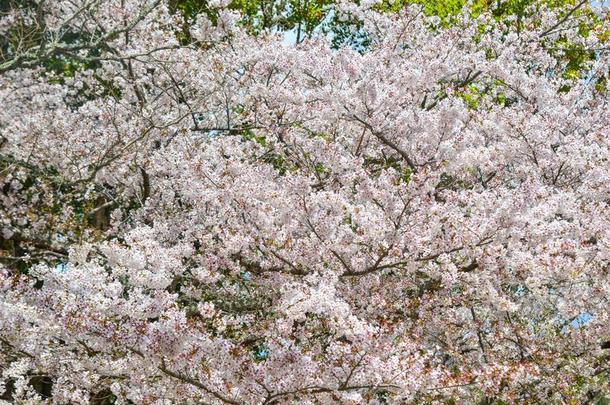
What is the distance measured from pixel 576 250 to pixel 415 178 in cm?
173

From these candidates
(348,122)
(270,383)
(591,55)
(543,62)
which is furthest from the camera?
(591,55)

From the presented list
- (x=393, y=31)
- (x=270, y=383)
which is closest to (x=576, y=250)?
A: (x=270, y=383)

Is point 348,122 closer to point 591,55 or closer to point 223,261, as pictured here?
point 223,261

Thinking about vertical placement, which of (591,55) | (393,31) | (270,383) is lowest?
(270,383)

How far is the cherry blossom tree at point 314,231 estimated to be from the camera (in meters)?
5.20

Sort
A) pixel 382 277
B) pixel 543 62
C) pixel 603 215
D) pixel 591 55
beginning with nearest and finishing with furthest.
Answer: pixel 603 215 → pixel 382 277 → pixel 543 62 → pixel 591 55

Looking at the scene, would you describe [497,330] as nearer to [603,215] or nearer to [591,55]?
[603,215]

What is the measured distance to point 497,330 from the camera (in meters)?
7.30

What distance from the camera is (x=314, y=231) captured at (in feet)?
21.7

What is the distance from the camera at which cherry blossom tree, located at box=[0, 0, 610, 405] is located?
520 cm

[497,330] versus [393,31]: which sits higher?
[393,31]

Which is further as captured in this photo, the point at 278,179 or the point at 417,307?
the point at 278,179

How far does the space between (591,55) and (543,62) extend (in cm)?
530

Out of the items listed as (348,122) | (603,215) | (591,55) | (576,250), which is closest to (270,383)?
(576,250)
